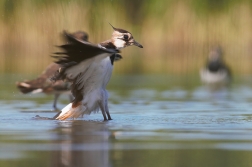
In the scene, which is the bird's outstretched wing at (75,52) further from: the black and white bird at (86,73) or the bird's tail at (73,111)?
the bird's tail at (73,111)

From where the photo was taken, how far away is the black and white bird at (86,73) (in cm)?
897

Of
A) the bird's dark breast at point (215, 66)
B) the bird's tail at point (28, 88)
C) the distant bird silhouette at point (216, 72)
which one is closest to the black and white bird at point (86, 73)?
the bird's tail at point (28, 88)

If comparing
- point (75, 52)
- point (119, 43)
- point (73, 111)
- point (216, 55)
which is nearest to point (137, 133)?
point (75, 52)

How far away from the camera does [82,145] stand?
7.00 metres

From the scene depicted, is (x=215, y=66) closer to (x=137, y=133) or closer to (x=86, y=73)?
(x=86, y=73)

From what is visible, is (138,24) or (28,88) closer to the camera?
(28,88)

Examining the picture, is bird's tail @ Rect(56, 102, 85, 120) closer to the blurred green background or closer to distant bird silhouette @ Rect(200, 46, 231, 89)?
distant bird silhouette @ Rect(200, 46, 231, 89)

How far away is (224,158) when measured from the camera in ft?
20.3

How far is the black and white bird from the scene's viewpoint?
8.97 meters

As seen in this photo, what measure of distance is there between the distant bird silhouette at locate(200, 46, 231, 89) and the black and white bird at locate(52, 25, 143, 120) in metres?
8.52

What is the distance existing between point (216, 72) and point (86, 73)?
11384 millimetres

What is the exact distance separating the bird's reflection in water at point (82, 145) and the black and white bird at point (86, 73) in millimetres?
441

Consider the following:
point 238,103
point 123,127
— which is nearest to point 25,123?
point 123,127

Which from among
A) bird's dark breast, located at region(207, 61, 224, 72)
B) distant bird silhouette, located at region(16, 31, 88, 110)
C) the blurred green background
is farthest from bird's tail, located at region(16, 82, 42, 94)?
the blurred green background
